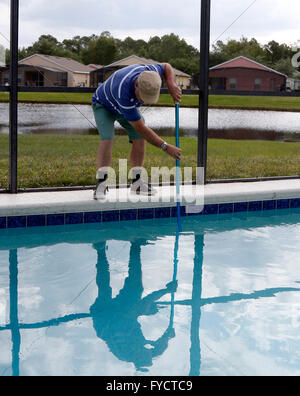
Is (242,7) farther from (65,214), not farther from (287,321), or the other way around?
(287,321)

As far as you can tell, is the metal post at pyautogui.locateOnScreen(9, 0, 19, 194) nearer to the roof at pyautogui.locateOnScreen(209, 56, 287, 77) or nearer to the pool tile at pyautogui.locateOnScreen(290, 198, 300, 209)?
the roof at pyautogui.locateOnScreen(209, 56, 287, 77)

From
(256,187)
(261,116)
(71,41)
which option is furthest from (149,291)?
(261,116)

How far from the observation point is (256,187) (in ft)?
16.0

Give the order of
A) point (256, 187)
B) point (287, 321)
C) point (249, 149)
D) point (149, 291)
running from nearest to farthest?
point (287, 321), point (149, 291), point (256, 187), point (249, 149)

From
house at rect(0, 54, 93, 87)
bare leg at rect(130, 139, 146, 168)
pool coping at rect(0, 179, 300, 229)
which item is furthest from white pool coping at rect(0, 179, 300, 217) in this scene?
house at rect(0, 54, 93, 87)

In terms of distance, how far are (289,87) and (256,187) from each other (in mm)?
1260

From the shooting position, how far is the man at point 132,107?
3520mm

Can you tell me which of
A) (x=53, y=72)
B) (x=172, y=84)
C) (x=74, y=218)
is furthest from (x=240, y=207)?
(x=53, y=72)

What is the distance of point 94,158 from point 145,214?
7.01ft

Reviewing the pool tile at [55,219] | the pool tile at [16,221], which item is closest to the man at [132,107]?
the pool tile at [55,219]

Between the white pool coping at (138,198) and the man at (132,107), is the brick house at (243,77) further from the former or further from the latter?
the man at (132,107)

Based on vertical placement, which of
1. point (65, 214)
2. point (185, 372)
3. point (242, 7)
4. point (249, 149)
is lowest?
point (185, 372)

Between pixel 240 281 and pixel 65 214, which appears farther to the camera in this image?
pixel 65 214

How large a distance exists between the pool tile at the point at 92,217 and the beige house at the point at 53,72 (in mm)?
1179
